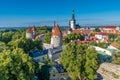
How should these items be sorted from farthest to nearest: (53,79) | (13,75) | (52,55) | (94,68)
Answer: (52,55)
(53,79)
(94,68)
(13,75)

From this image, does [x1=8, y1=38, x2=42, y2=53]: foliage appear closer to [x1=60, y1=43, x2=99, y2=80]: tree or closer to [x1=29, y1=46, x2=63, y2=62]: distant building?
[x1=29, y1=46, x2=63, y2=62]: distant building

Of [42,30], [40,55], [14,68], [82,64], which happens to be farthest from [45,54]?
[42,30]

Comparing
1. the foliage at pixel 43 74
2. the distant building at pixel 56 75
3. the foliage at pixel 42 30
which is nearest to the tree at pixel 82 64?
the distant building at pixel 56 75

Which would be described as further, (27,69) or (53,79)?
(53,79)

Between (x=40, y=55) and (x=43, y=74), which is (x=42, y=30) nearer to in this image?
(x=40, y=55)

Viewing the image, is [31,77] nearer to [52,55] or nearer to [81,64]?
[81,64]

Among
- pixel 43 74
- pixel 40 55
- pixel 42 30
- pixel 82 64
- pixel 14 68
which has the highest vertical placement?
pixel 14 68

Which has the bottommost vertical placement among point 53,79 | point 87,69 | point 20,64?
point 53,79

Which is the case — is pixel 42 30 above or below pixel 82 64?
below

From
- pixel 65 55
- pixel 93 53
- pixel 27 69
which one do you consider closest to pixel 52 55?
pixel 65 55
